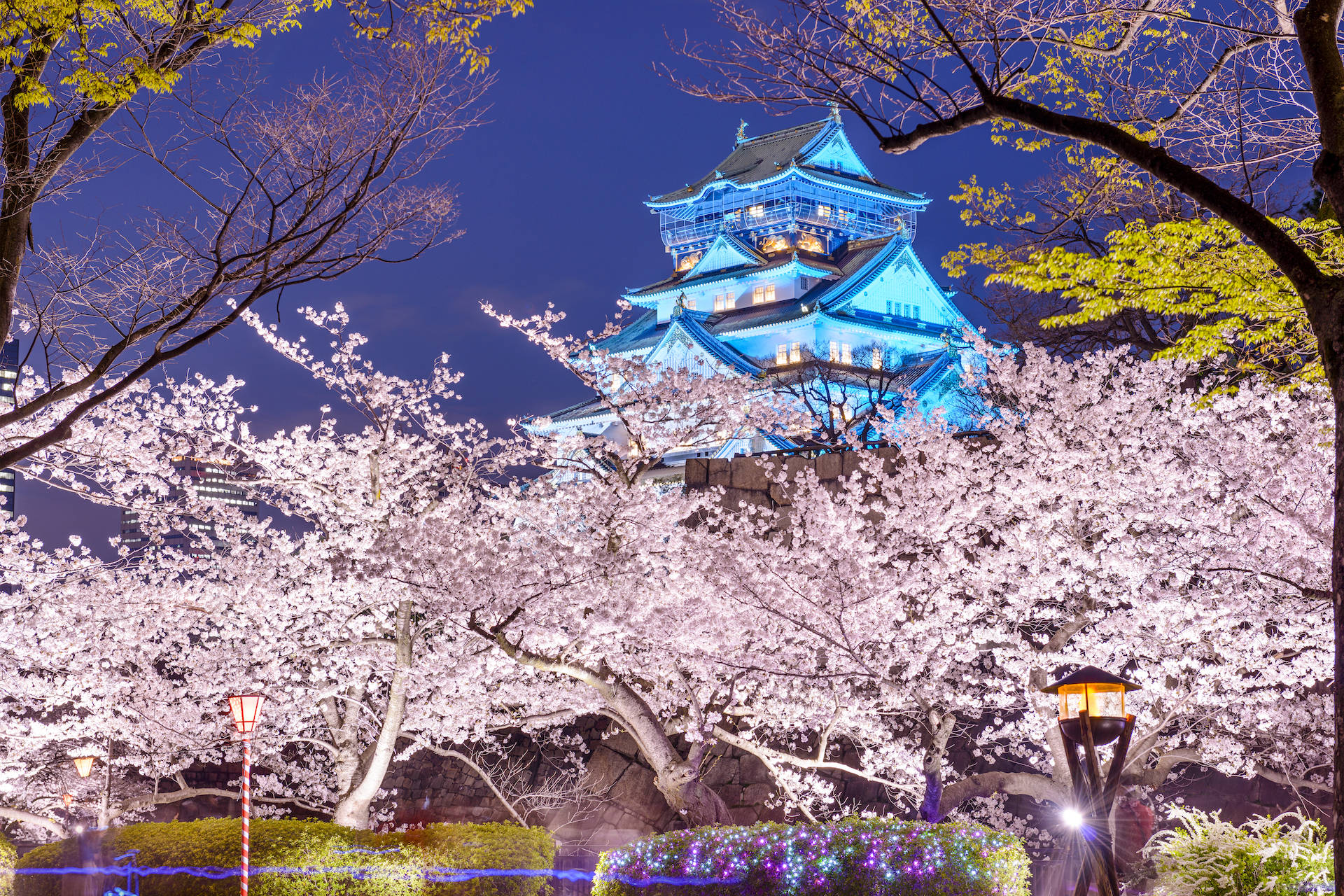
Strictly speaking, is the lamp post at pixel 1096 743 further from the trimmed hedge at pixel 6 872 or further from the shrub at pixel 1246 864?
the trimmed hedge at pixel 6 872

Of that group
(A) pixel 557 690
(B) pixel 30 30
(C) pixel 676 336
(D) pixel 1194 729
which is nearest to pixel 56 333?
(B) pixel 30 30

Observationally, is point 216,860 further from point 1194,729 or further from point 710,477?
point 1194,729

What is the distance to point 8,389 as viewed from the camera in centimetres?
1434

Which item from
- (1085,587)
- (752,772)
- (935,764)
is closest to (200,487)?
(752,772)

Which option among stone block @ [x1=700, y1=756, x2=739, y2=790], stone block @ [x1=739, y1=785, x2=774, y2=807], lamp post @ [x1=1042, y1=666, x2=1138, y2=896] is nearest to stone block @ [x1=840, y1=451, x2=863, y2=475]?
stone block @ [x1=700, y1=756, x2=739, y2=790]

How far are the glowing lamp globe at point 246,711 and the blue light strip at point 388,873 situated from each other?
168 cm

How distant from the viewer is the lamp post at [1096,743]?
27.1 ft

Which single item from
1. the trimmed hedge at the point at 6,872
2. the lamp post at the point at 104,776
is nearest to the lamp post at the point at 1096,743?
the trimmed hedge at the point at 6,872

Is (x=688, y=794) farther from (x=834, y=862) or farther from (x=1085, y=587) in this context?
(x=1085, y=587)

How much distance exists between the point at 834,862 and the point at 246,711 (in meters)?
6.68

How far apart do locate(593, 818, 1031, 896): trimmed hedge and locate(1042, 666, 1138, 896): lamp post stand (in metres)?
1.31

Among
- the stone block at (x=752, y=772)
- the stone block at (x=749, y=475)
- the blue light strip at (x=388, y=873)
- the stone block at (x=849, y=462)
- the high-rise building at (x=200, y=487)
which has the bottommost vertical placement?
the blue light strip at (x=388, y=873)

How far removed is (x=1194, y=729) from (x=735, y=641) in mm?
5680

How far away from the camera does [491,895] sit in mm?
12258
